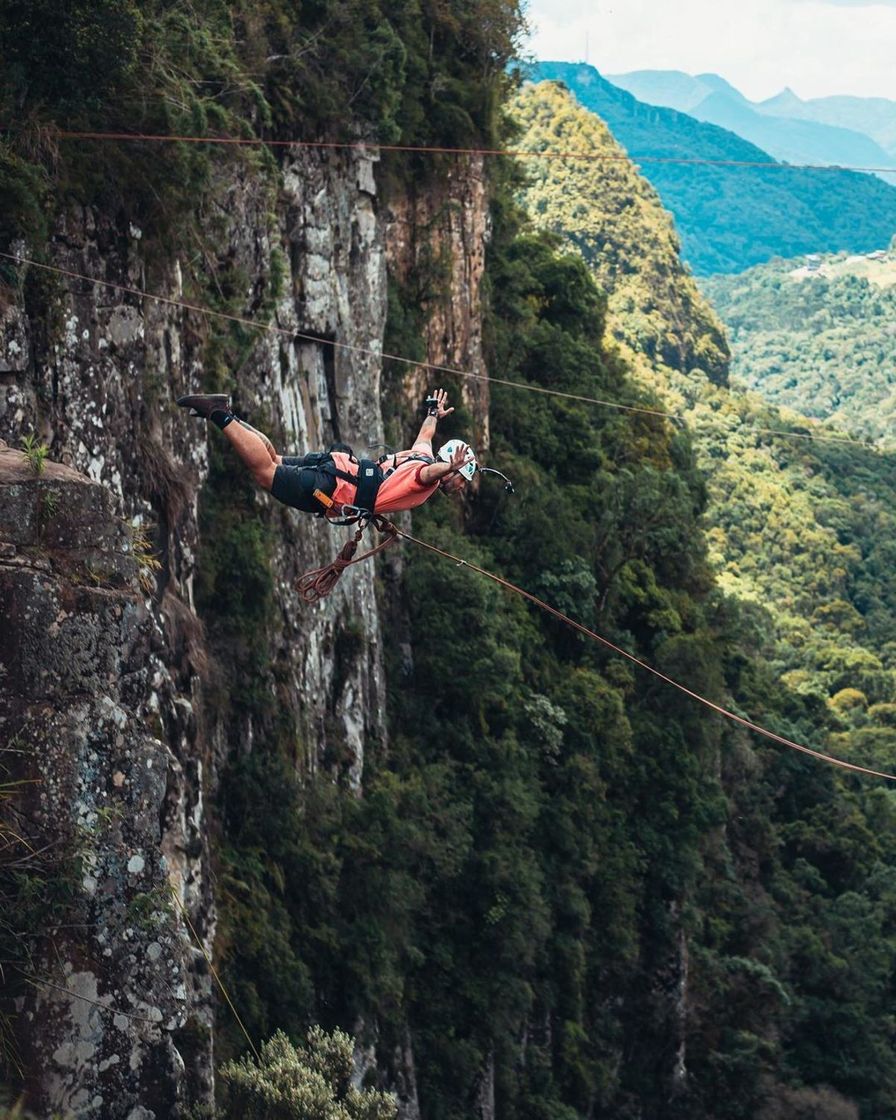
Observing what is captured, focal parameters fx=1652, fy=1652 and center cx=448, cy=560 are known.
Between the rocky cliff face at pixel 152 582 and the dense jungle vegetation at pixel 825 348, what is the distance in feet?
439

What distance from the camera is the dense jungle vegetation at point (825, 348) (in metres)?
168

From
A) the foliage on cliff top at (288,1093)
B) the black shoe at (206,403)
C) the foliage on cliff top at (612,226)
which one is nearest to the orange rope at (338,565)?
the black shoe at (206,403)

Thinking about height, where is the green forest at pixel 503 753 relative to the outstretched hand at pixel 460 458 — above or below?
below

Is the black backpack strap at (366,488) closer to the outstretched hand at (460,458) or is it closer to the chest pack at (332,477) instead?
the chest pack at (332,477)

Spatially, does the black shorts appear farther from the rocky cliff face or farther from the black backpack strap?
the rocky cliff face

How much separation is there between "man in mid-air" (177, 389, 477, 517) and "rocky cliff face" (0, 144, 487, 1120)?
1.06m

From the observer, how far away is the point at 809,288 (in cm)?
19500

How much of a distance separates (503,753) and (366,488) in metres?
18.8

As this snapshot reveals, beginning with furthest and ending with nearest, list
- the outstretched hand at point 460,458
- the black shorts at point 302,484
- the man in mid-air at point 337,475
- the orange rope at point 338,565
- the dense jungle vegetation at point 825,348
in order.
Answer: the dense jungle vegetation at point 825,348, the orange rope at point 338,565, the black shorts at point 302,484, the man in mid-air at point 337,475, the outstretched hand at point 460,458

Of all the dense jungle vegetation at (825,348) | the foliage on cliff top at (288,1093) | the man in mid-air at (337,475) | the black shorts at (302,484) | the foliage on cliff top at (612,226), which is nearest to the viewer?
the man in mid-air at (337,475)

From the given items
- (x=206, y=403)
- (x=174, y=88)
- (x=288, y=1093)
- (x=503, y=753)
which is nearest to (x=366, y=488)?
(x=206, y=403)

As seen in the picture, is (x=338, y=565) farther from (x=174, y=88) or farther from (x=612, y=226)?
(x=612, y=226)

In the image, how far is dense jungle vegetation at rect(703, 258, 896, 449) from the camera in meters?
168

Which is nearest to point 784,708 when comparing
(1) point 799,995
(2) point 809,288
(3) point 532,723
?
(1) point 799,995
